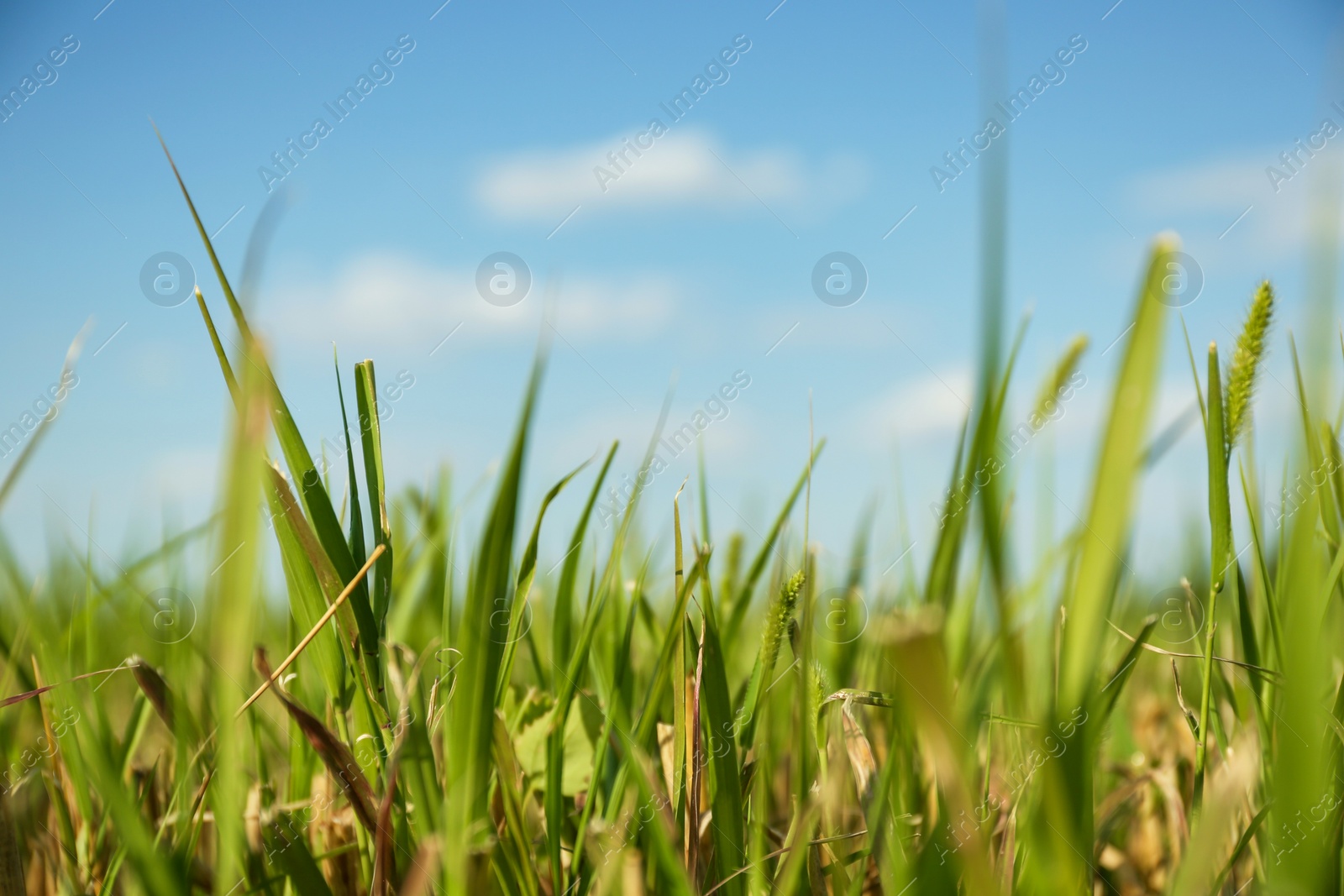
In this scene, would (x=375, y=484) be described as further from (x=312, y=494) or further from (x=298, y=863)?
(x=298, y=863)

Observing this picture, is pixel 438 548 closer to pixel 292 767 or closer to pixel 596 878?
pixel 292 767

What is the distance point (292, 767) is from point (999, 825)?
2.90 ft

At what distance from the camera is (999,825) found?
103 centimetres

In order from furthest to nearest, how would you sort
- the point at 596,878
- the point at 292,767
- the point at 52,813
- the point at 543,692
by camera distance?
the point at 543,692 < the point at 52,813 < the point at 292,767 < the point at 596,878

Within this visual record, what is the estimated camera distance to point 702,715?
34.6 inches

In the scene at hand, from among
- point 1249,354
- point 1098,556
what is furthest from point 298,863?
point 1249,354

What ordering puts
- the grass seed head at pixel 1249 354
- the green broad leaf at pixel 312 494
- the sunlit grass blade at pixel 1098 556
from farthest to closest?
1. the grass seed head at pixel 1249 354
2. the green broad leaf at pixel 312 494
3. the sunlit grass blade at pixel 1098 556

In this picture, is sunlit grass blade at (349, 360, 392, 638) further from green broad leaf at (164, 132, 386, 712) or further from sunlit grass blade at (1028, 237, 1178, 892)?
sunlit grass blade at (1028, 237, 1178, 892)

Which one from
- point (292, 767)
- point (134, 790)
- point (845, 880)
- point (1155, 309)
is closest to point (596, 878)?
point (845, 880)

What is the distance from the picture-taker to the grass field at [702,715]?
399 mm

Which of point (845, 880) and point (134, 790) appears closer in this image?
point (845, 880)

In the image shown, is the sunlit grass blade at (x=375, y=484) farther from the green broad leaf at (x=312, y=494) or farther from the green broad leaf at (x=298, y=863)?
the green broad leaf at (x=298, y=863)

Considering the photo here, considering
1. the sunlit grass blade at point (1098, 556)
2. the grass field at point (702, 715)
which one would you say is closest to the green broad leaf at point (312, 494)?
the grass field at point (702, 715)

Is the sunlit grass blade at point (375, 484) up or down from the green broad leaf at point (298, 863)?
up
